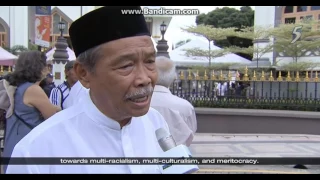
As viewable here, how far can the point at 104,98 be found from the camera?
47.1 inches

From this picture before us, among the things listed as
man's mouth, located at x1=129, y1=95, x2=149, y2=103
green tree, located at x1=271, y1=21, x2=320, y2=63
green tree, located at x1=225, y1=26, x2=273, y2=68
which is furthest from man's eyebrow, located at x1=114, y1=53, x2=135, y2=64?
green tree, located at x1=225, y1=26, x2=273, y2=68

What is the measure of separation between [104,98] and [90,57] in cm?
16

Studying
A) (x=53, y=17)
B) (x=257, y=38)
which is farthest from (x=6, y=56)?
(x=257, y=38)

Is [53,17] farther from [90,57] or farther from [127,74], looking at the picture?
[127,74]

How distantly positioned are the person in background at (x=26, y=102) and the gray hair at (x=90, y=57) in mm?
1467

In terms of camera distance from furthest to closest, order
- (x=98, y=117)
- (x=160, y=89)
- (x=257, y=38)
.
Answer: (x=257, y=38)
(x=160, y=89)
(x=98, y=117)

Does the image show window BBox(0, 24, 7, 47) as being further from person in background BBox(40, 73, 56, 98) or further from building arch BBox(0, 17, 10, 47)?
person in background BBox(40, 73, 56, 98)

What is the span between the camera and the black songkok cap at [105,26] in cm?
113

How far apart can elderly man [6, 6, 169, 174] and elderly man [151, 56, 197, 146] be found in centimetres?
123

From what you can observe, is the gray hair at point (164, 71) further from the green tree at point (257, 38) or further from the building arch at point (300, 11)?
the green tree at point (257, 38)

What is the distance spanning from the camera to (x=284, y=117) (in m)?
6.56

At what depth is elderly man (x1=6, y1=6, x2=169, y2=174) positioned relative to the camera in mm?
1127

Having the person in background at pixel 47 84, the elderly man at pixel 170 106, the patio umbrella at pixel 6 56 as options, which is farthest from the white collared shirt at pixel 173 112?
the person in background at pixel 47 84
